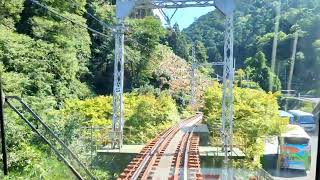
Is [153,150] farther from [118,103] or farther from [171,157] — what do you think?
[118,103]

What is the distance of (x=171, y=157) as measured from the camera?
446cm

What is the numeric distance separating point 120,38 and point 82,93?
9.16ft

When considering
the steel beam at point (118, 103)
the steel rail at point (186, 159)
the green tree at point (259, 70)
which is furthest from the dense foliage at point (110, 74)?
the steel rail at point (186, 159)

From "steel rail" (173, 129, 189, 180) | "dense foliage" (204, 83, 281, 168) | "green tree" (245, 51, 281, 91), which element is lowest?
"steel rail" (173, 129, 189, 180)

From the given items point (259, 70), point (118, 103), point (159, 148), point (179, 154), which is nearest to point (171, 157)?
point (179, 154)

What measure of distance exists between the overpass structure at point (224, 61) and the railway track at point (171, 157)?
364 millimetres

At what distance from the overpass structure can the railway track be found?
0.36 meters

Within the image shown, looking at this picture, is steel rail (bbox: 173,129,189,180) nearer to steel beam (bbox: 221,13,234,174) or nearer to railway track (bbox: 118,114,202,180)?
railway track (bbox: 118,114,202,180)

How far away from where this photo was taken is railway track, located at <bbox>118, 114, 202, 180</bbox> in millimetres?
3674

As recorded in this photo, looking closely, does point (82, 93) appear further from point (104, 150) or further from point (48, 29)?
point (104, 150)

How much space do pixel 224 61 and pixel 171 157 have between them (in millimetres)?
1222

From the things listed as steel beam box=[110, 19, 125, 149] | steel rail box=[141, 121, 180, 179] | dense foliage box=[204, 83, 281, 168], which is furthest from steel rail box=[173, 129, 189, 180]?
steel beam box=[110, 19, 125, 149]

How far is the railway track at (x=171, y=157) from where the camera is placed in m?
3.67

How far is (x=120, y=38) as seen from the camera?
4289 millimetres
